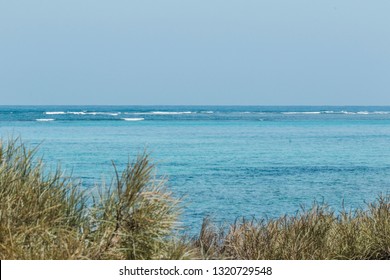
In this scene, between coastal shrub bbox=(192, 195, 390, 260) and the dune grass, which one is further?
coastal shrub bbox=(192, 195, 390, 260)

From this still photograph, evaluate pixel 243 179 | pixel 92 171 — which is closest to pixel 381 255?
pixel 243 179

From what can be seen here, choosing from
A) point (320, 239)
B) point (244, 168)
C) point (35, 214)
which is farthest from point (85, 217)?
point (244, 168)

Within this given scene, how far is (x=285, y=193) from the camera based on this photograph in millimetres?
23359

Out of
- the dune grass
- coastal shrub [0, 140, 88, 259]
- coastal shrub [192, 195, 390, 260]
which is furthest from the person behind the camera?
coastal shrub [192, 195, 390, 260]

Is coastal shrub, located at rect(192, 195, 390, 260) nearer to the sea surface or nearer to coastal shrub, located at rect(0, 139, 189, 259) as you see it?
the sea surface

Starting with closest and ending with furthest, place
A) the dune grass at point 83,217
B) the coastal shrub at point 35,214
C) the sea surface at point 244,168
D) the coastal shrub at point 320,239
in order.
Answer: the coastal shrub at point 35,214
the dune grass at point 83,217
the coastal shrub at point 320,239
the sea surface at point 244,168

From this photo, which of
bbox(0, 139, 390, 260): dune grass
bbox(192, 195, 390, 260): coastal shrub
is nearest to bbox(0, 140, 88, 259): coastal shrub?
bbox(0, 139, 390, 260): dune grass

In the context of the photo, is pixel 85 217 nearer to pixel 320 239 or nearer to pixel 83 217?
pixel 83 217

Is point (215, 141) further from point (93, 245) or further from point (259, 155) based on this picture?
point (93, 245)

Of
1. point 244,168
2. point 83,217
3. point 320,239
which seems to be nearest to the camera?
point 83,217

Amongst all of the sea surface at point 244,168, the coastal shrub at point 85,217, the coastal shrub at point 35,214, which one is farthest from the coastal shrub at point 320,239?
the coastal shrub at point 35,214

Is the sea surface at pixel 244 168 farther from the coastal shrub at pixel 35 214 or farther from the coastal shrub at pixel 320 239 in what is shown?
the coastal shrub at pixel 35 214

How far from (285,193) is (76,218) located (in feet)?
55.1

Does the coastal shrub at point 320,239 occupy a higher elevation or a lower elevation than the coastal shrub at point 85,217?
lower
